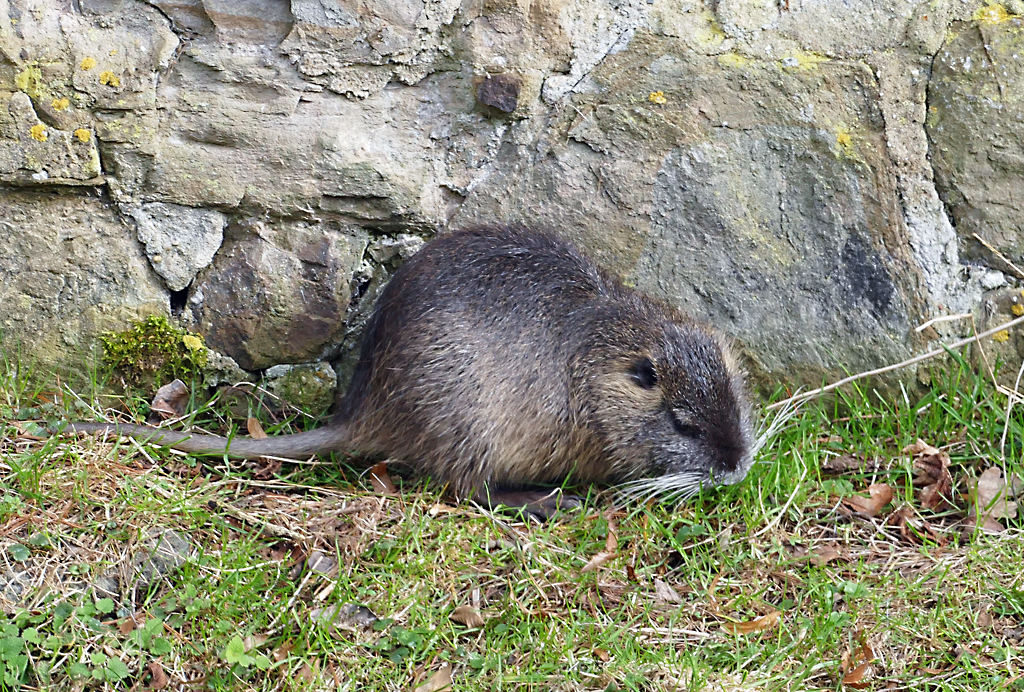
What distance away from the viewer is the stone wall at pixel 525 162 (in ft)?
10.5

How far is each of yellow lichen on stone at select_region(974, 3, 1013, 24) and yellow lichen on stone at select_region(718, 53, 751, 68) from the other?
2.45 feet

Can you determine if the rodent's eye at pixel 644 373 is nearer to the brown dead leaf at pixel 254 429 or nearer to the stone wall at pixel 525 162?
the stone wall at pixel 525 162

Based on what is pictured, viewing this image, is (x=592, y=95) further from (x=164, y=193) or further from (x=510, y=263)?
(x=164, y=193)

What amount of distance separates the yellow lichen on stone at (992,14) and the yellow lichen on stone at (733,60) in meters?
0.75

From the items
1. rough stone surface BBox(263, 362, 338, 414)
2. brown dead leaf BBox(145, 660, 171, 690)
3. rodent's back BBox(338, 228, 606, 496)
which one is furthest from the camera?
rough stone surface BBox(263, 362, 338, 414)

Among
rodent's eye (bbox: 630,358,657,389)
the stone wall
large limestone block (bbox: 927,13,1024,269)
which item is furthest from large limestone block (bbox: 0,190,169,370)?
large limestone block (bbox: 927,13,1024,269)

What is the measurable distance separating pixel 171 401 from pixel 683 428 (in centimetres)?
169

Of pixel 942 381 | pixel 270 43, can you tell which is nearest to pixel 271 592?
pixel 270 43

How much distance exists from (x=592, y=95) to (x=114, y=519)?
1993mm

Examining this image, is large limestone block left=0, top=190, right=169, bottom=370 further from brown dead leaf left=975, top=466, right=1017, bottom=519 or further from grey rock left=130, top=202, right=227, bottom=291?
brown dead leaf left=975, top=466, right=1017, bottom=519

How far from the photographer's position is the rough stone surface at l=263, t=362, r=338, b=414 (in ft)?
11.2

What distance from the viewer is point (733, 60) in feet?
10.9

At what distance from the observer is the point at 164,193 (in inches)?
127

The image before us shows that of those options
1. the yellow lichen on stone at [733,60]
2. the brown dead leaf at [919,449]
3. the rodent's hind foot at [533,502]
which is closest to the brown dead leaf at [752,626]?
the rodent's hind foot at [533,502]
